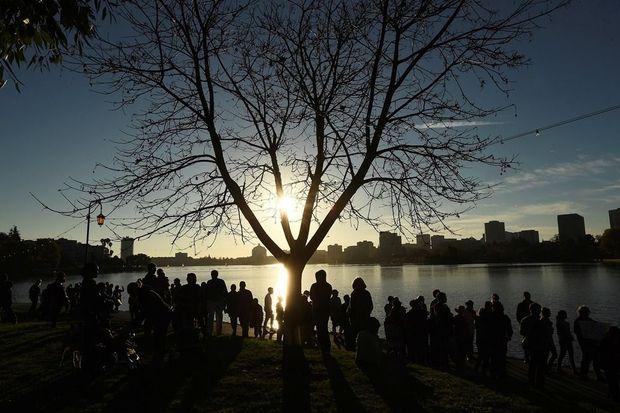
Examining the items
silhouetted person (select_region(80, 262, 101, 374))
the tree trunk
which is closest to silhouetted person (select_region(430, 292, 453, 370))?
the tree trunk

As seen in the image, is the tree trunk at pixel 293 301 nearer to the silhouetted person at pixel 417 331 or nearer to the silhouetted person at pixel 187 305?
the silhouetted person at pixel 187 305

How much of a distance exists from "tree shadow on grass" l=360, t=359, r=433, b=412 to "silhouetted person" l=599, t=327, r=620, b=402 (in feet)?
13.4

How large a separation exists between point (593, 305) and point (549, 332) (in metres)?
35.8

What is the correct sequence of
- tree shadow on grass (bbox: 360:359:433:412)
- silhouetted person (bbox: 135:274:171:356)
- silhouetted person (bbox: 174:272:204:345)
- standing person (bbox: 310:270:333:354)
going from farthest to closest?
standing person (bbox: 310:270:333:354), silhouetted person (bbox: 174:272:204:345), silhouetted person (bbox: 135:274:171:356), tree shadow on grass (bbox: 360:359:433:412)

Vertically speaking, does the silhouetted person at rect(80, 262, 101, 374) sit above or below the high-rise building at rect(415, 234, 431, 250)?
below

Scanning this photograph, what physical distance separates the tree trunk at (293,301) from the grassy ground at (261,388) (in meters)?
0.65

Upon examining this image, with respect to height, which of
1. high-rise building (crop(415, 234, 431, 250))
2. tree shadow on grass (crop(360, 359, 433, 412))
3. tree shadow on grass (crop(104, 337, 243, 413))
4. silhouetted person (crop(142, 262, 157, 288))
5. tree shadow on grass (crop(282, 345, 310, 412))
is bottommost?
tree shadow on grass (crop(360, 359, 433, 412))

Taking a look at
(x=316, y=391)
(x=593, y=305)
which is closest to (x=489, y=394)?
(x=316, y=391)

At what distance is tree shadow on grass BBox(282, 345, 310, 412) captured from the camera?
712cm

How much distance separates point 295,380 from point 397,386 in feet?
6.25

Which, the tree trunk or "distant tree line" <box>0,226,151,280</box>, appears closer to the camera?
the tree trunk

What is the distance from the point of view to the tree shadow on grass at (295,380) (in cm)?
712

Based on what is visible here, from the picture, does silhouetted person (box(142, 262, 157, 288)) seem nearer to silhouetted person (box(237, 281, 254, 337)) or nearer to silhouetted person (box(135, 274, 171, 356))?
silhouetted person (box(135, 274, 171, 356))

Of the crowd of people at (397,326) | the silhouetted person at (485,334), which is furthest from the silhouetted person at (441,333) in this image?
the silhouetted person at (485,334)
